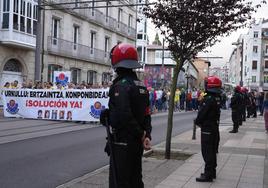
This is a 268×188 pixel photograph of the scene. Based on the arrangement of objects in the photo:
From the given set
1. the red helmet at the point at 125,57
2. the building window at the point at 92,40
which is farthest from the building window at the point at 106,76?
the red helmet at the point at 125,57

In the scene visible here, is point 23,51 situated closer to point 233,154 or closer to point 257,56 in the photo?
point 233,154

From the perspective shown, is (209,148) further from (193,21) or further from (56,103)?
(56,103)

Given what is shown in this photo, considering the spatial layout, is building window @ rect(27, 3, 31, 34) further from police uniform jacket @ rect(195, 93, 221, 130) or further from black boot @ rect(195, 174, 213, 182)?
black boot @ rect(195, 174, 213, 182)

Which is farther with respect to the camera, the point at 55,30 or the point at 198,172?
the point at 55,30

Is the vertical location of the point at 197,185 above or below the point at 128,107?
below

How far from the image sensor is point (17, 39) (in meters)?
27.8

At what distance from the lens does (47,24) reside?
32312mm

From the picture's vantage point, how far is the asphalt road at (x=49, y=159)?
7.61m

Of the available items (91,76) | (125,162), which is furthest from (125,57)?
(91,76)

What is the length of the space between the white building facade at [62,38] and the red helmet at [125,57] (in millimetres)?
17856

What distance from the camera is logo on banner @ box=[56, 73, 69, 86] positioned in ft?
79.5

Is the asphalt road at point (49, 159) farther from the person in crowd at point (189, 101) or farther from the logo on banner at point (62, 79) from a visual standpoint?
the person in crowd at point (189, 101)

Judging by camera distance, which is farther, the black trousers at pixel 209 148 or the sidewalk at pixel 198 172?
the black trousers at pixel 209 148

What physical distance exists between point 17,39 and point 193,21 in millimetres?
20331
